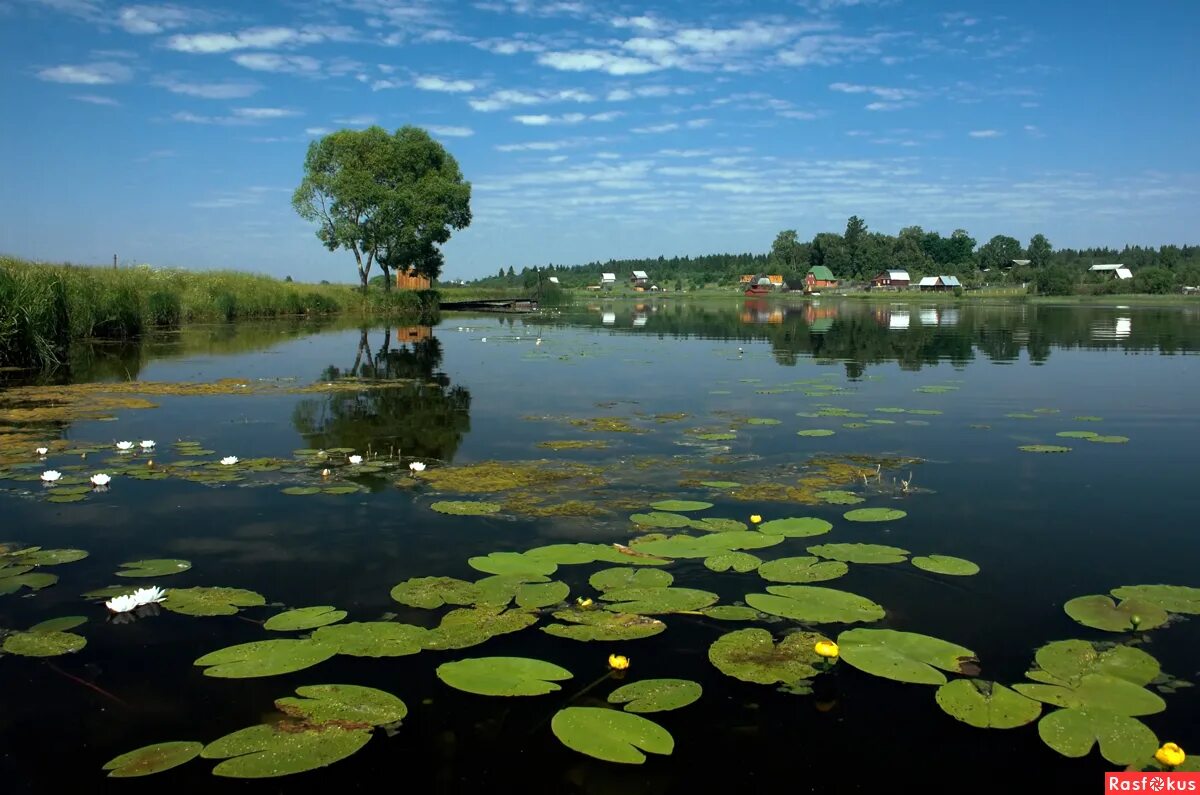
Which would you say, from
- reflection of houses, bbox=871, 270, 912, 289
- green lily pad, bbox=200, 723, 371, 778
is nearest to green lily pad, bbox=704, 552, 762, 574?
green lily pad, bbox=200, 723, 371, 778

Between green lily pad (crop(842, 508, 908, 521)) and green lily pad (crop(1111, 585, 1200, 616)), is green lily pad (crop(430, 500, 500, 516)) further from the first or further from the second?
green lily pad (crop(1111, 585, 1200, 616))

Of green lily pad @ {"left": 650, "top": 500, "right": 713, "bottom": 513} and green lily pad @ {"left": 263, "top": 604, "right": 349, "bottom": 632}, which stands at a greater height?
green lily pad @ {"left": 650, "top": 500, "right": 713, "bottom": 513}

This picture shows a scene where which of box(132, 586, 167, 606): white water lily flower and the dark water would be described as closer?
the dark water

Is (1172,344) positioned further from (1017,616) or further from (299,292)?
(299,292)

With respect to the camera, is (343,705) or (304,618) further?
(304,618)

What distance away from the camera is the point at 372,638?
3725mm

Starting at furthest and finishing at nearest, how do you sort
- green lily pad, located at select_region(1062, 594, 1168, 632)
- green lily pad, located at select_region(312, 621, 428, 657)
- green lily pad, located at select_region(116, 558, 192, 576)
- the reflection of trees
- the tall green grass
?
the tall green grass → the reflection of trees → green lily pad, located at select_region(116, 558, 192, 576) → green lily pad, located at select_region(1062, 594, 1168, 632) → green lily pad, located at select_region(312, 621, 428, 657)

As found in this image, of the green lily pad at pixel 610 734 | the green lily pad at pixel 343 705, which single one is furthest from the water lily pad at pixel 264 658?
the green lily pad at pixel 610 734

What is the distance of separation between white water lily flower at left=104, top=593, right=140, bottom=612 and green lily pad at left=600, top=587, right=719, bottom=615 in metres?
2.44

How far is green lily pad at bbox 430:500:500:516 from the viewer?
5855 millimetres

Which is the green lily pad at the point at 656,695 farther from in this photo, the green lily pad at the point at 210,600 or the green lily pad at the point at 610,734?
the green lily pad at the point at 210,600

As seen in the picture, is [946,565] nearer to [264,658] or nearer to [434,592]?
[434,592]

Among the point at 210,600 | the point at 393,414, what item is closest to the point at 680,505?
the point at 210,600

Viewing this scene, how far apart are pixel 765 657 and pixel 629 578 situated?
110 centimetres
